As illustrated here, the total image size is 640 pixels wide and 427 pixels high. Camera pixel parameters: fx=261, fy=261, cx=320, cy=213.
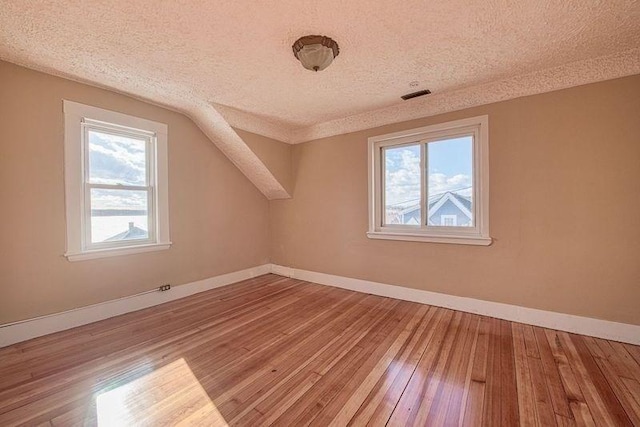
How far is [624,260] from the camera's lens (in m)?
2.23

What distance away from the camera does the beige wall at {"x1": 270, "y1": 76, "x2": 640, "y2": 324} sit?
2227 millimetres

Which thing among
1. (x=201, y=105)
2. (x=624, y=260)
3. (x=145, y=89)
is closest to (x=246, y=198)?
(x=201, y=105)

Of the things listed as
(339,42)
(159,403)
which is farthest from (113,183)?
(339,42)

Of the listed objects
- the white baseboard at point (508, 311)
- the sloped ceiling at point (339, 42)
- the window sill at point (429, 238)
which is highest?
the sloped ceiling at point (339, 42)

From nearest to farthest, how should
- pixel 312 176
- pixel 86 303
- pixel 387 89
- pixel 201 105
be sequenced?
pixel 86 303 → pixel 387 89 → pixel 201 105 → pixel 312 176

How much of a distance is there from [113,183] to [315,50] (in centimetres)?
260

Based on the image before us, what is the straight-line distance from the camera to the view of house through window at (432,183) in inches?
118

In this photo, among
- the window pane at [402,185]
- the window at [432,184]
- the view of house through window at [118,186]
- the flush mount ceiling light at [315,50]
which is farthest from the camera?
the window pane at [402,185]

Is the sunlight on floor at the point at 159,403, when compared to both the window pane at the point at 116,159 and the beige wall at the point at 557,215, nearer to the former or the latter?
the window pane at the point at 116,159

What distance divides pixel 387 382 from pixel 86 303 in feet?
9.81

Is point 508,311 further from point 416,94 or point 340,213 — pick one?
point 416,94

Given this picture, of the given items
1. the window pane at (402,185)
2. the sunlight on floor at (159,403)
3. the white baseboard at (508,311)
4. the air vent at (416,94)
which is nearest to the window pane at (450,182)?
the window pane at (402,185)

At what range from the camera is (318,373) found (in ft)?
6.11

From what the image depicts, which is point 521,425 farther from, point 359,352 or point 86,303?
point 86,303
